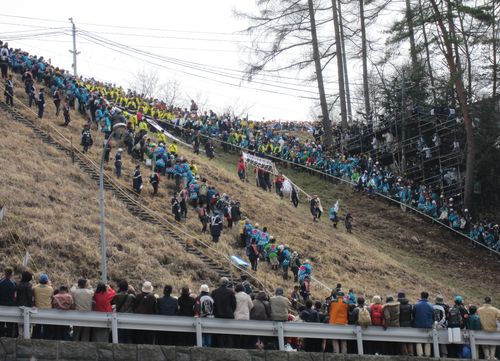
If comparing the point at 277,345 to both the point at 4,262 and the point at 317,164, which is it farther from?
the point at 317,164

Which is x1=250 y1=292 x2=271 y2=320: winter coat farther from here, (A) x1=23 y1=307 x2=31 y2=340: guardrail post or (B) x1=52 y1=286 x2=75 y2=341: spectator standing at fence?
(A) x1=23 y1=307 x2=31 y2=340: guardrail post

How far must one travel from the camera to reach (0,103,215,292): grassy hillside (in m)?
27.8

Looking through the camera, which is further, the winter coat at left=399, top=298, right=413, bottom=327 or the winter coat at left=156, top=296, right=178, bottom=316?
the winter coat at left=399, top=298, right=413, bottom=327

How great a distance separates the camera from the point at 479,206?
48000 mm

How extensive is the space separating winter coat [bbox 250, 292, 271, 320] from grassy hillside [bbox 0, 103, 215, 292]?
9.51 metres

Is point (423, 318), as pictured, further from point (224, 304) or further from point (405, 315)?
point (224, 304)

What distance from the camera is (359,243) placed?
A: 1570 inches

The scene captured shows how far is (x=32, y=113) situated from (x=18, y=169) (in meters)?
8.89

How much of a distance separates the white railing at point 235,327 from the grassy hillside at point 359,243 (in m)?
11.5

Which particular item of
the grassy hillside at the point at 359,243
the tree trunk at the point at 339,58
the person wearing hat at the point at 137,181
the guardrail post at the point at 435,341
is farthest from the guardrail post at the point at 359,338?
the tree trunk at the point at 339,58

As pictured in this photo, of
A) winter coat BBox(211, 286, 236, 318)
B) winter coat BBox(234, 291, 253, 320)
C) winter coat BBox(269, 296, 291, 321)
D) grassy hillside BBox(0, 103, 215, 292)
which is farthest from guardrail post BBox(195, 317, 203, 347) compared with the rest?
grassy hillside BBox(0, 103, 215, 292)

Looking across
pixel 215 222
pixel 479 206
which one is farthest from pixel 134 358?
pixel 479 206

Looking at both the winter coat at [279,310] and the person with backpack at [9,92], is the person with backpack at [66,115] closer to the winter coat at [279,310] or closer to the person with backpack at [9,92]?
the person with backpack at [9,92]

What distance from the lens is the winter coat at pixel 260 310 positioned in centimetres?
1830
